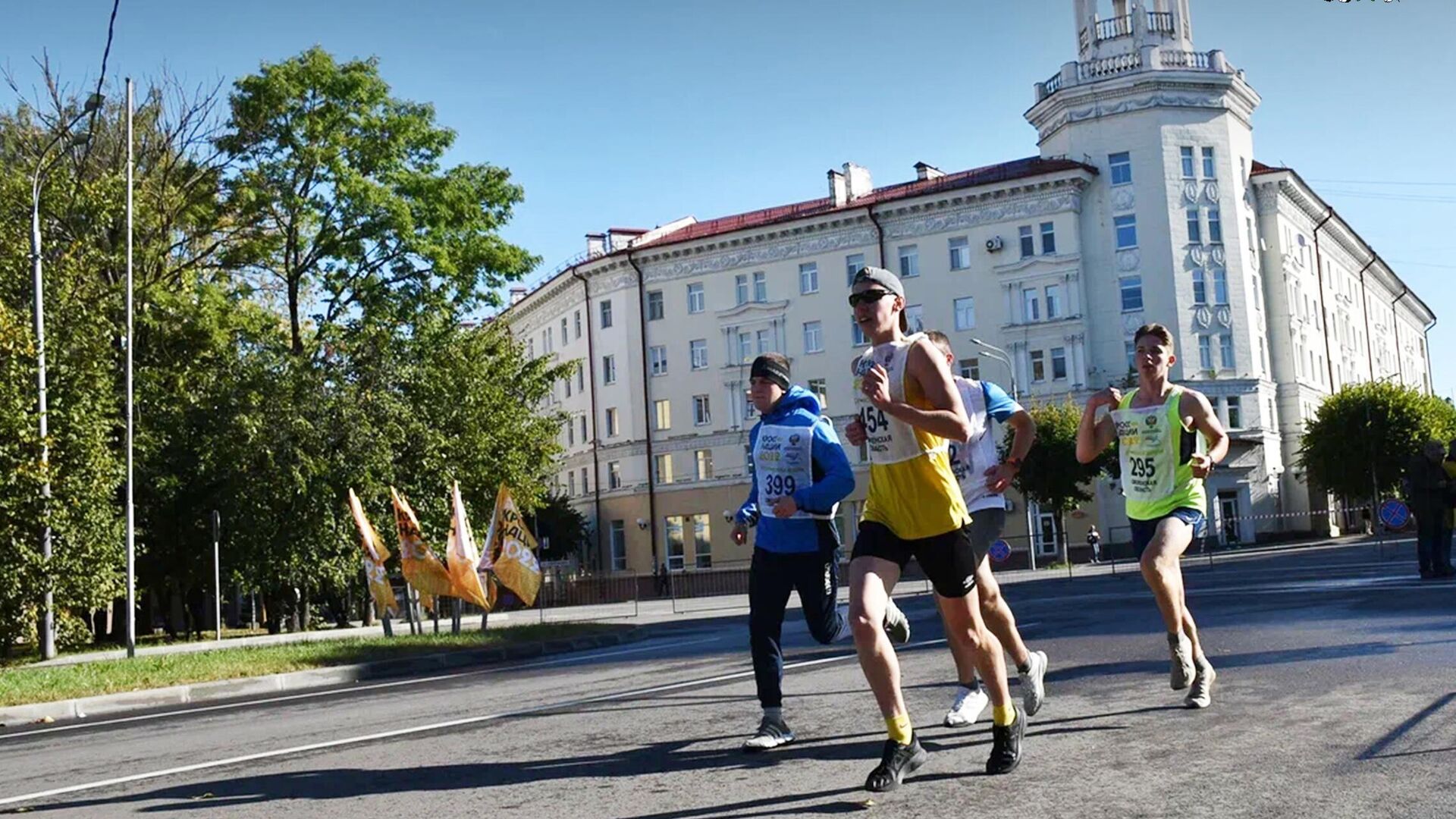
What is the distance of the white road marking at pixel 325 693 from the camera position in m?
12.4

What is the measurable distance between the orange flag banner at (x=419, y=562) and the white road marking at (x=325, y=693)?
3.09 m

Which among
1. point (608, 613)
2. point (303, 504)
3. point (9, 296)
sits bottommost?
point (608, 613)

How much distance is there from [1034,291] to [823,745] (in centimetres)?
5817

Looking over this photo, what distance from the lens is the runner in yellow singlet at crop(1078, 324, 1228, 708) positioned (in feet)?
25.1

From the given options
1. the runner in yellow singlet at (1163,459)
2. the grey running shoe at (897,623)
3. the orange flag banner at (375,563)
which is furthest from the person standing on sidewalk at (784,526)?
the orange flag banner at (375,563)

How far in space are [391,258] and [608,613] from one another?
418 inches

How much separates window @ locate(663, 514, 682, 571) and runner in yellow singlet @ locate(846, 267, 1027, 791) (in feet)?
209

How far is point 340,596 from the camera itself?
3969 centimetres

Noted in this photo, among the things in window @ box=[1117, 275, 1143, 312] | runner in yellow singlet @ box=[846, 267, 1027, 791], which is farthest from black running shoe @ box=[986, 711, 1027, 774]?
window @ box=[1117, 275, 1143, 312]

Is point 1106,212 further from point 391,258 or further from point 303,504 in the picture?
point 303,504

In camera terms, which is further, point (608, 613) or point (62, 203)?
point (608, 613)

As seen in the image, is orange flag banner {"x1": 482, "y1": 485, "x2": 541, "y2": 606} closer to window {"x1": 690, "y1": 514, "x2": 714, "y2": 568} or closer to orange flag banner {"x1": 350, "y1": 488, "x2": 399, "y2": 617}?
orange flag banner {"x1": 350, "y1": 488, "x2": 399, "y2": 617}

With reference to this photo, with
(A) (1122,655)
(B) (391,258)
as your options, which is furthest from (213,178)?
(A) (1122,655)

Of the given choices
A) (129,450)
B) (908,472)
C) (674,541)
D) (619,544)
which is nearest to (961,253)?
(674,541)
